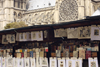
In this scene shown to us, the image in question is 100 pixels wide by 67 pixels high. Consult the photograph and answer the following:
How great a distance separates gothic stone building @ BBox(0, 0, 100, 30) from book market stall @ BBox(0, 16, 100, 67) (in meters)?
26.7

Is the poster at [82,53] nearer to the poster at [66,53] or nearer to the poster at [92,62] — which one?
the poster at [92,62]

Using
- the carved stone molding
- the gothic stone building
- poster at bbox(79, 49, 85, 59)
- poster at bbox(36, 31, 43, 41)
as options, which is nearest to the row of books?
poster at bbox(79, 49, 85, 59)

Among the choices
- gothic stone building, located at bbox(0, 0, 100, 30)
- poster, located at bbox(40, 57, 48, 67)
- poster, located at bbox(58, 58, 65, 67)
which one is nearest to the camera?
poster, located at bbox(58, 58, 65, 67)

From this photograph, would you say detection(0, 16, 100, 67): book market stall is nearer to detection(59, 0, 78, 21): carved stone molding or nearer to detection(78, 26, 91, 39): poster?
detection(78, 26, 91, 39): poster

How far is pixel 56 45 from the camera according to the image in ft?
25.7

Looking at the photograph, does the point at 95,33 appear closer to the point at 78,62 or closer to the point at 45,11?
the point at 78,62

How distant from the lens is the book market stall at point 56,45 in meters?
6.66

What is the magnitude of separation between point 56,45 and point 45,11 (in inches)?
1727

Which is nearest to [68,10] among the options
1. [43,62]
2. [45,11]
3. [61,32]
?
[45,11]

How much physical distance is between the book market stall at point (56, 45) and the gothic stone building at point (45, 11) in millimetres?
26656

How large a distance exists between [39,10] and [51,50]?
151ft

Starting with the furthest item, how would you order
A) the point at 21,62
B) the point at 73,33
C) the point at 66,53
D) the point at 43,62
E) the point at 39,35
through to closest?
the point at 39,35 → the point at 21,62 → the point at 43,62 → the point at 73,33 → the point at 66,53

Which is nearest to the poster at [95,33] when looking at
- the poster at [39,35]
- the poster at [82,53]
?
the poster at [82,53]

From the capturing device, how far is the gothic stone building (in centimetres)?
3650
